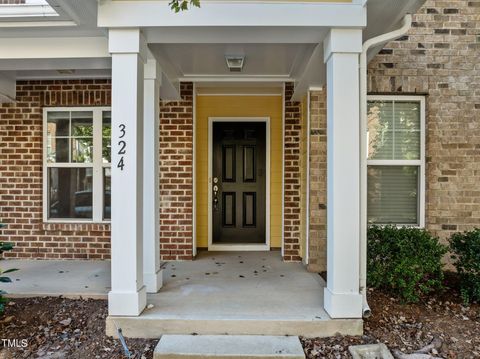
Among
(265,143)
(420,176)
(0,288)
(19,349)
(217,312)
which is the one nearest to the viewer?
(19,349)

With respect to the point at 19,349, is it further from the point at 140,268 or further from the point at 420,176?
the point at 420,176

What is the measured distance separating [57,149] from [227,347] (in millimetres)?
3825

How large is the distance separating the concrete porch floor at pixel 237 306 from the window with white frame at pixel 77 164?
63.6 inches

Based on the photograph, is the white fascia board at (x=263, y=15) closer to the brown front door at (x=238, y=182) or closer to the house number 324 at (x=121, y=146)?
the house number 324 at (x=121, y=146)

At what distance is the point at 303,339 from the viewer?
282 cm

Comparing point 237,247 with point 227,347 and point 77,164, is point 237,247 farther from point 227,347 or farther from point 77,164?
point 227,347

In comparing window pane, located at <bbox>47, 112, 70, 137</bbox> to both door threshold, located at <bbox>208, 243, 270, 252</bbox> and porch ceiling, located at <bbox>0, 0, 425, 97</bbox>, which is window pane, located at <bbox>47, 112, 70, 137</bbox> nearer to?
porch ceiling, located at <bbox>0, 0, 425, 97</bbox>

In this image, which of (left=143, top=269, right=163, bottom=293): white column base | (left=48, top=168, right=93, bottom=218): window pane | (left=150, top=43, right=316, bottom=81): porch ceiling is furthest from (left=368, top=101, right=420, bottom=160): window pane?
(left=48, top=168, right=93, bottom=218): window pane

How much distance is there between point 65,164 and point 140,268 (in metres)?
2.73

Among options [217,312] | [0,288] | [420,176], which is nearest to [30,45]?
[0,288]

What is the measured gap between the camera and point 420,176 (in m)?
4.50

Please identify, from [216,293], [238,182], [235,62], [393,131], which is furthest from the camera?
[238,182]

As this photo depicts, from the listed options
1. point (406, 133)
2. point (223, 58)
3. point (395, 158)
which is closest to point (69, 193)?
point (223, 58)

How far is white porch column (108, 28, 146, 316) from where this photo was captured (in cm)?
290
